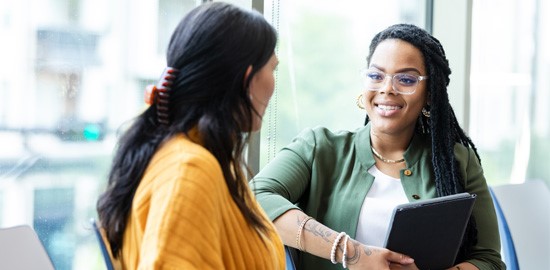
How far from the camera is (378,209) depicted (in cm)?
198

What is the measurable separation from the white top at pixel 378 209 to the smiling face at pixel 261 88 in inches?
33.8

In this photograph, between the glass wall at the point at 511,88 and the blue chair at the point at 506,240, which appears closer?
the blue chair at the point at 506,240

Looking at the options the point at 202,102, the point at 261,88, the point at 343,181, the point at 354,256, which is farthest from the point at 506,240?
the point at 202,102

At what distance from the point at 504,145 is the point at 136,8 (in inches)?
96.4

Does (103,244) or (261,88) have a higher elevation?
(261,88)

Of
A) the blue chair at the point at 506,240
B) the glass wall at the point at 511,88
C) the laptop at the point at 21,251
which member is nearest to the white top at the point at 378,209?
the blue chair at the point at 506,240

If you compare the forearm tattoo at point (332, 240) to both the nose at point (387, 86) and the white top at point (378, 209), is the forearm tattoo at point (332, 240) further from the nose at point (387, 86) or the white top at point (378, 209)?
the nose at point (387, 86)

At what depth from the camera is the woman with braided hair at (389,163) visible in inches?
77.8

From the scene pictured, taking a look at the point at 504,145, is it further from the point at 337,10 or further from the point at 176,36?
the point at 176,36

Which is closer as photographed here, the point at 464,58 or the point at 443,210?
the point at 443,210

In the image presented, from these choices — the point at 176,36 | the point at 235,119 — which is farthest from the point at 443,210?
the point at 176,36

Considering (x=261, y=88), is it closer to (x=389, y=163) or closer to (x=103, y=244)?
(x=103, y=244)

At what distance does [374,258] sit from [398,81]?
562 millimetres

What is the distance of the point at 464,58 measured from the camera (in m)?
3.43
